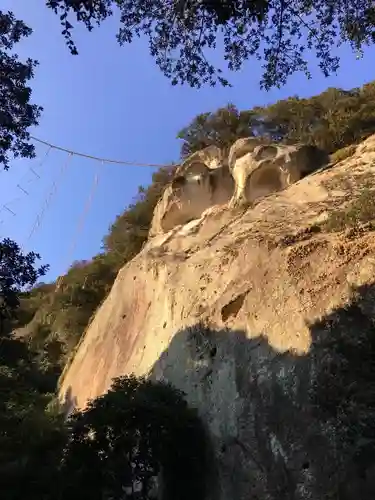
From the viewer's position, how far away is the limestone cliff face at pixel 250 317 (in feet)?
29.0

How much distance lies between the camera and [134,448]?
972 centimetres

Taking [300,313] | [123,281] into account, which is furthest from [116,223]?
[300,313]

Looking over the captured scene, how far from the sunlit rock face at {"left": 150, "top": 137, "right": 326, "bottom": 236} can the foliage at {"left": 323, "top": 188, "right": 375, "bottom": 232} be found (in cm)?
448

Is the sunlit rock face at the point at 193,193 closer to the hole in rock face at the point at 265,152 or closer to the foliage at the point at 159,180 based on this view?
the hole in rock face at the point at 265,152

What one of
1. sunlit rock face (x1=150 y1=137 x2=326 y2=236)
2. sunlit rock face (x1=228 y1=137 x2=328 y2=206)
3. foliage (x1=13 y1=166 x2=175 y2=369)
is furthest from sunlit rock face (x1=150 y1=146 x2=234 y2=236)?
foliage (x1=13 y1=166 x2=175 y2=369)

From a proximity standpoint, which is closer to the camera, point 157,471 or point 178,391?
point 157,471

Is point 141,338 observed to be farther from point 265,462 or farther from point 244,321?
point 265,462

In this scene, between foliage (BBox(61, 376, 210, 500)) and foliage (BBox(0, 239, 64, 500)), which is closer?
foliage (BBox(0, 239, 64, 500))

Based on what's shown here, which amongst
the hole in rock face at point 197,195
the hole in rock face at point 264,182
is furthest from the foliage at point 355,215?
the hole in rock face at point 197,195

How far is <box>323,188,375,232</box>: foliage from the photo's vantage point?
11344 millimetres

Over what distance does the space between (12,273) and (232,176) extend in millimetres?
10351

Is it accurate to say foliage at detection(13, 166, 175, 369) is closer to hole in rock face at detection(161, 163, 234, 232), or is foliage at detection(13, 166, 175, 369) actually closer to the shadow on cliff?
hole in rock face at detection(161, 163, 234, 232)

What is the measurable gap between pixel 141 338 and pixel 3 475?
6764 millimetres

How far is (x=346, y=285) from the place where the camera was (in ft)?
31.6
